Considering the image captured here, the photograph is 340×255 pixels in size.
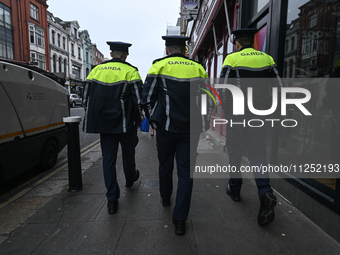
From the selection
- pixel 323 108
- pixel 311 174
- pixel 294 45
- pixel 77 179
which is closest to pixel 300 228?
pixel 311 174

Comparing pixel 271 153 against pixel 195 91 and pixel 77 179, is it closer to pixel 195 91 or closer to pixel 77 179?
pixel 195 91

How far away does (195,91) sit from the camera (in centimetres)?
236

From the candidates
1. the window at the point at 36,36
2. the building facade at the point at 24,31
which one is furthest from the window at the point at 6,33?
the window at the point at 36,36

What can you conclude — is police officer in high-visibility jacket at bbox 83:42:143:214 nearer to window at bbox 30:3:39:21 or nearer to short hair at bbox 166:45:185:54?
short hair at bbox 166:45:185:54

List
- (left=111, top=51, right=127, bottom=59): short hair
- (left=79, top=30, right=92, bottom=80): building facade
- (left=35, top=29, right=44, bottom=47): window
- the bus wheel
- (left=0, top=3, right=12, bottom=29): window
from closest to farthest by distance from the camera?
(left=111, top=51, right=127, bottom=59): short hair < the bus wheel < (left=0, top=3, right=12, bottom=29): window < (left=35, top=29, right=44, bottom=47): window < (left=79, top=30, right=92, bottom=80): building facade

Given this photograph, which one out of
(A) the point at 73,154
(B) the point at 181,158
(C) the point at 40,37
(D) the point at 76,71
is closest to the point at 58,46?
(C) the point at 40,37

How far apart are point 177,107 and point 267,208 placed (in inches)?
55.0

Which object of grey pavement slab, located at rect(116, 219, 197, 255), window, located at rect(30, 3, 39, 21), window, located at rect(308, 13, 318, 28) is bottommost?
grey pavement slab, located at rect(116, 219, 197, 255)

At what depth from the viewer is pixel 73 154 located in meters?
3.43

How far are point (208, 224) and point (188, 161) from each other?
29.9 inches

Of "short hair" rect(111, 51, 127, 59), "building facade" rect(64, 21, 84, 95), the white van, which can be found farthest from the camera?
"building facade" rect(64, 21, 84, 95)

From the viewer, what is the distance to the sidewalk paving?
211 cm

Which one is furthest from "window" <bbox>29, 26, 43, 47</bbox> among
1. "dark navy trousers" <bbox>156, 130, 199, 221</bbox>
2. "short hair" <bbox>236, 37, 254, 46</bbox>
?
"dark navy trousers" <bbox>156, 130, 199, 221</bbox>

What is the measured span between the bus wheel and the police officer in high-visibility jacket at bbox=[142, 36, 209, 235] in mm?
3011
